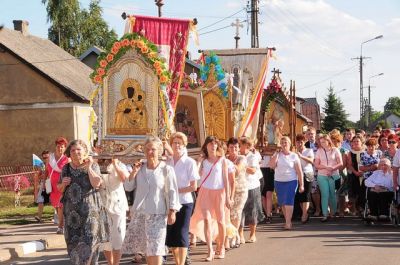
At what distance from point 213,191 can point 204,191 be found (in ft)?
0.44

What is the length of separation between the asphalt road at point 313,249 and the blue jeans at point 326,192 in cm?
111

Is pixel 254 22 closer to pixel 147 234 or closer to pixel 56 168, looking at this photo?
pixel 56 168

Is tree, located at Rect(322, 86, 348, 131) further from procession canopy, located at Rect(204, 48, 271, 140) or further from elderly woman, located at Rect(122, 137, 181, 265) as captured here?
elderly woman, located at Rect(122, 137, 181, 265)

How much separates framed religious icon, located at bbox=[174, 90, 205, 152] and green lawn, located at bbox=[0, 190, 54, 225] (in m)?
3.54

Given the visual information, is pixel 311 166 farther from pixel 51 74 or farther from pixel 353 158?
pixel 51 74

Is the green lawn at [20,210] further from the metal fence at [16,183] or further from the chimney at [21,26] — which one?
the chimney at [21,26]

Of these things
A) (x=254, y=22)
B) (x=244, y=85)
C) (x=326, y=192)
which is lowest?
(x=326, y=192)

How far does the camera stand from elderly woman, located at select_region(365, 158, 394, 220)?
13812mm

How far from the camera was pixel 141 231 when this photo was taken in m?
8.14

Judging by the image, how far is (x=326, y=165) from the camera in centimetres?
1505

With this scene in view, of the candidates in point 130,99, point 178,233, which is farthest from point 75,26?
point 178,233

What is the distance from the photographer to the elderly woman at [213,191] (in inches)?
405

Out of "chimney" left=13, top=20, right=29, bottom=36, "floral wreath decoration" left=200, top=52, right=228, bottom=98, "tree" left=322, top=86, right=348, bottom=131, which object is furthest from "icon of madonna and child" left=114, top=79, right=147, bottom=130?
"tree" left=322, top=86, right=348, bottom=131

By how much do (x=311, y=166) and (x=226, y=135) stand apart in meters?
2.77
